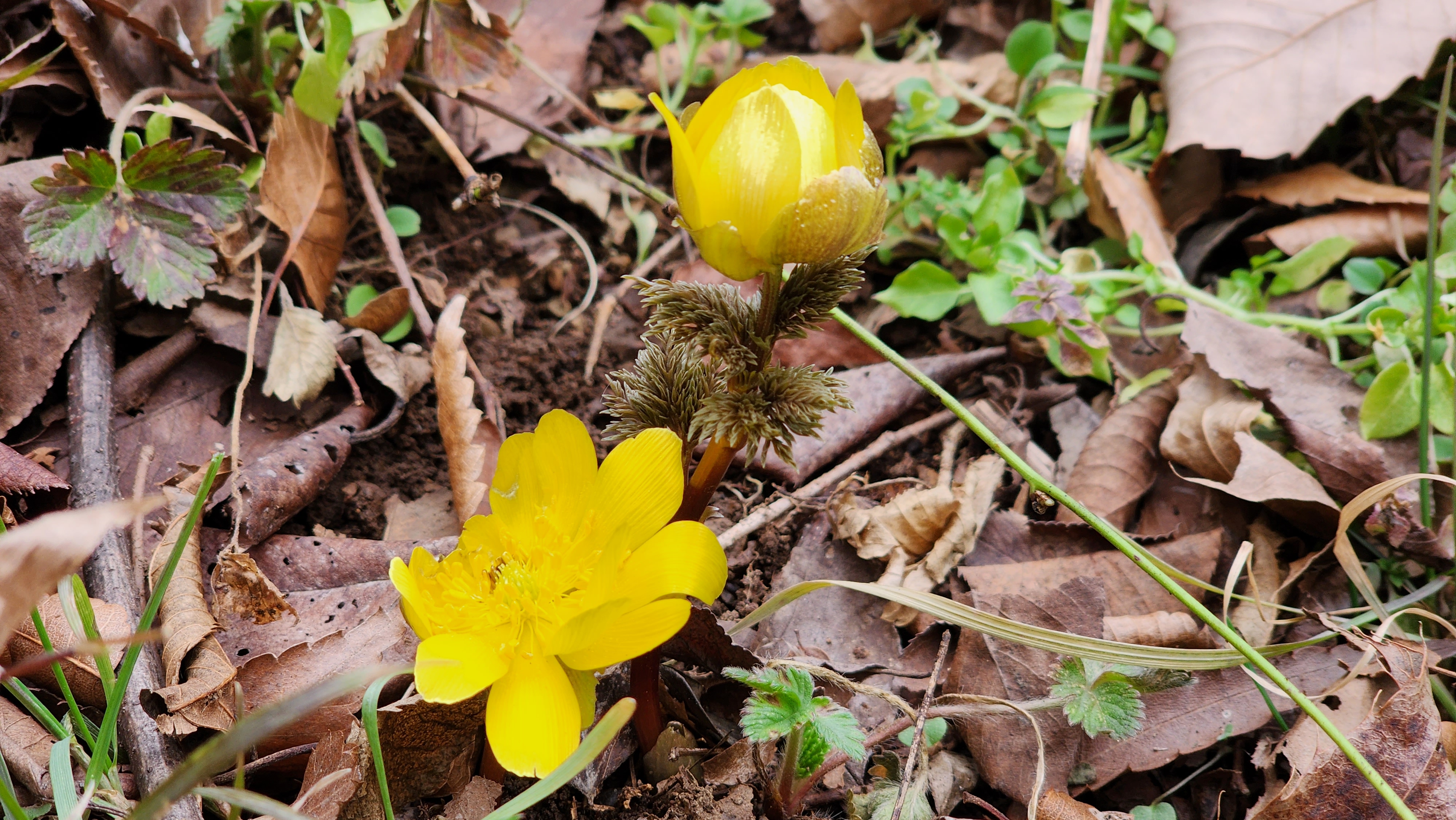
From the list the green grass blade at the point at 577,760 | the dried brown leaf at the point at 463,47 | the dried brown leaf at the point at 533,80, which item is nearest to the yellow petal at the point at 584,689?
the green grass blade at the point at 577,760

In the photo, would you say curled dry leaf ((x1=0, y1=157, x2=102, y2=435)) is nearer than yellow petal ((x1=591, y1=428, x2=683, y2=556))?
No

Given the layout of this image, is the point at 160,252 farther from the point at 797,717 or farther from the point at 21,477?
the point at 797,717

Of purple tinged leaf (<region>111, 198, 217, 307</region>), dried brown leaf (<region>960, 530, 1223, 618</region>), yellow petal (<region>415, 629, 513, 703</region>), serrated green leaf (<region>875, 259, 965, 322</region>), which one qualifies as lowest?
dried brown leaf (<region>960, 530, 1223, 618</region>)

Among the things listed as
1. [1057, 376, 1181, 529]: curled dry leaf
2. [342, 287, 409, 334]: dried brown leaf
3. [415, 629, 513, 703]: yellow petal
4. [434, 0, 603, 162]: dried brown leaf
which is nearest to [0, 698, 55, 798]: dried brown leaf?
[415, 629, 513, 703]: yellow petal

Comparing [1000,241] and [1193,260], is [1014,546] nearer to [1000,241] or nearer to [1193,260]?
[1000,241]

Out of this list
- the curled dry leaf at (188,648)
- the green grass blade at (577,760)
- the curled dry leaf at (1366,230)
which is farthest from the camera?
the curled dry leaf at (1366,230)

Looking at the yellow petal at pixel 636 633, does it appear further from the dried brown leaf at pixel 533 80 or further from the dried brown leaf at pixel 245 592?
the dried brown leaf at pixel 533 80

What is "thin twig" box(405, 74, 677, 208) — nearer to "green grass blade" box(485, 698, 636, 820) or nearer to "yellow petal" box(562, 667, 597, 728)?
"yellow petal" box(562, 667, 597, 728)
